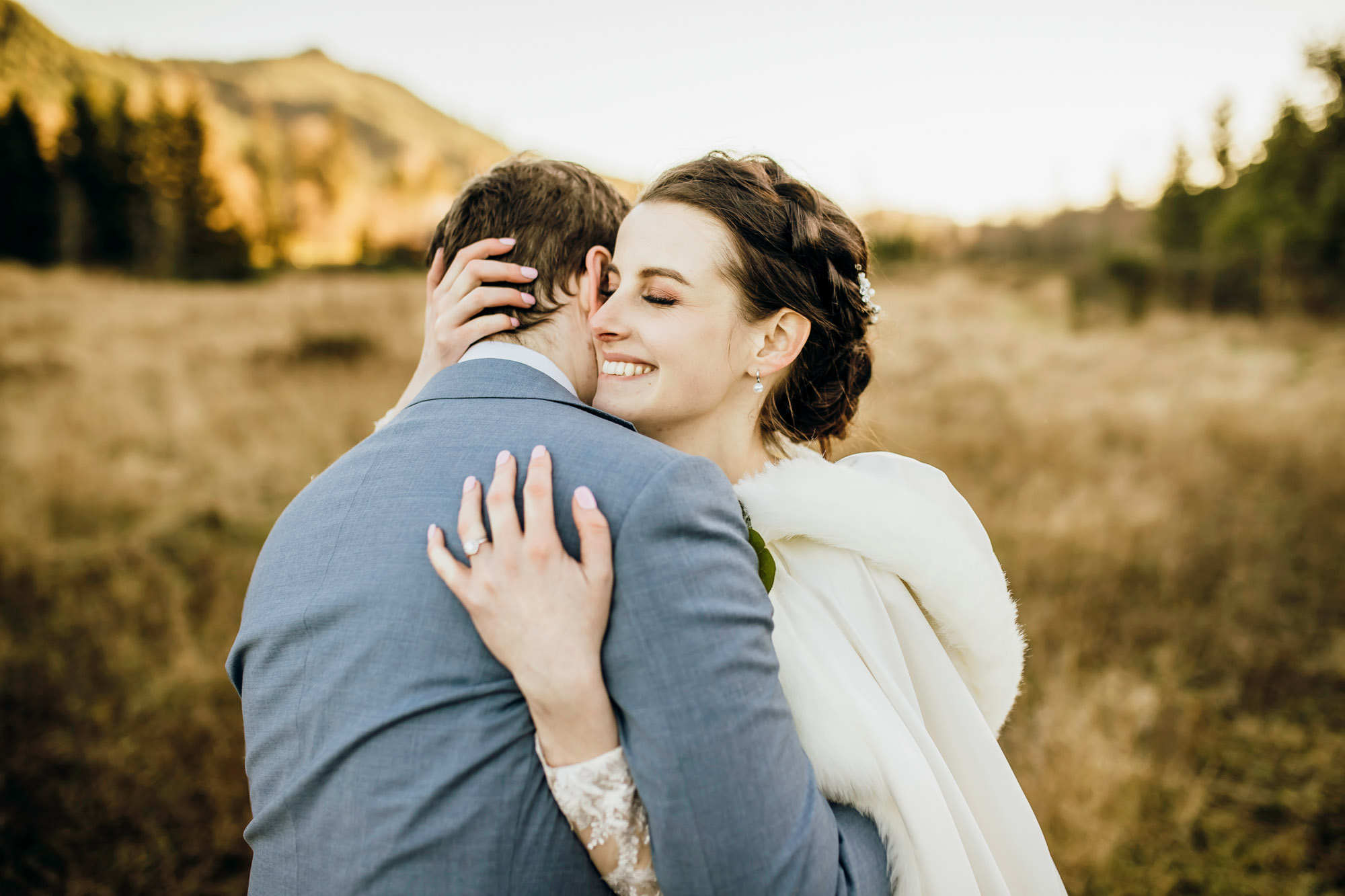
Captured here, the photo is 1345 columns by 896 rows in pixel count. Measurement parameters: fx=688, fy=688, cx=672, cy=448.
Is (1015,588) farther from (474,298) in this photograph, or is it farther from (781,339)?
(474,298)

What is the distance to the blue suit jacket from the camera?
1107 mm

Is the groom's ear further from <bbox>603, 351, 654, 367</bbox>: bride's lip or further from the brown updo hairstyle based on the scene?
the brown updo hairstyle

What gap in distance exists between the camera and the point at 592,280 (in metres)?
1.97

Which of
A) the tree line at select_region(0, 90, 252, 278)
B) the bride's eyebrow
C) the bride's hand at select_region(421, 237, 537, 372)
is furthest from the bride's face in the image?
the tree line at select_region(0, 90, 252, 278)

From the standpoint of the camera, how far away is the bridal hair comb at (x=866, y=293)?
7.60 feet

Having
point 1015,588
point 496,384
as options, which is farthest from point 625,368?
point 1015,588

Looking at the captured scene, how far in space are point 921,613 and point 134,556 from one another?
20.5ft

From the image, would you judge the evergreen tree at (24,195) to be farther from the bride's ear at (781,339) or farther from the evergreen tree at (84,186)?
the bride's ear at (781,339)

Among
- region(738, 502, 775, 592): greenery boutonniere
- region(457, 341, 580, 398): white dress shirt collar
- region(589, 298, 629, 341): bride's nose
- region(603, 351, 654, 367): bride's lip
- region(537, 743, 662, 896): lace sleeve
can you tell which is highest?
region(589, 298, 629, 341): bride's nose

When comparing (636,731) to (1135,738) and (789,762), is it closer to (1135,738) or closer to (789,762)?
(789,762)

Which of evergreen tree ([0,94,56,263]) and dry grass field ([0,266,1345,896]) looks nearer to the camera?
dry grass field ([0,266,1345,896])

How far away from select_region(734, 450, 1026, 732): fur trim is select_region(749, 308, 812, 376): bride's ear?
33 centimetres

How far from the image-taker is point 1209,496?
6.64 m

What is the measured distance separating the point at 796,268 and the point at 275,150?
55574 mm
